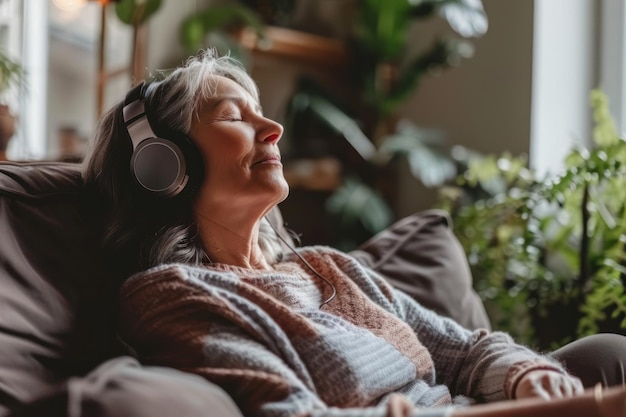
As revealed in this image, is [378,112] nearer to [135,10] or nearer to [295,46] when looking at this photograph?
[295,46]

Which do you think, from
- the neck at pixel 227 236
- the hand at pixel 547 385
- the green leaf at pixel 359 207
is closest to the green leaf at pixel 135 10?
the green leaf at pixel 359 207

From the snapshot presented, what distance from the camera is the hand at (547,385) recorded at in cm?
118

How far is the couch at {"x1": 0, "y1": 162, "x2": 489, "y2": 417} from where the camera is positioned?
0.88 m

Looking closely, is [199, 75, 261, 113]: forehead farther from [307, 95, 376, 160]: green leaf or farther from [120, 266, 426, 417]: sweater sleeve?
[307, 95, 376, 160]: green leaf

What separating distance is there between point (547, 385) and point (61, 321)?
752 millimetres

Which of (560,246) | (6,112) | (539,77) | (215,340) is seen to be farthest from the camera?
(539,77)

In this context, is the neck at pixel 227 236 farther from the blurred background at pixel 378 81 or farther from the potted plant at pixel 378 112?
the potted plant at pixel 378 112

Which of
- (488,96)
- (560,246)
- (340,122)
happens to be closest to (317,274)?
(560,246)

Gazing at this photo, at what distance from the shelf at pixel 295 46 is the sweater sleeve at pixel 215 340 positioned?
1763mm

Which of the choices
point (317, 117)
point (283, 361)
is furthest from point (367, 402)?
point (317, 117)

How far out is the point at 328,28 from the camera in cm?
328

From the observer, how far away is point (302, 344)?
1.20 meters

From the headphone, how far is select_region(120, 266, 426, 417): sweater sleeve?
0.56 feet

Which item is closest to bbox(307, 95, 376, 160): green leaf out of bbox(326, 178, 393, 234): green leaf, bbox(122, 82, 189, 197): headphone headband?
bbox(326, 178, 393, 234): green leaf
